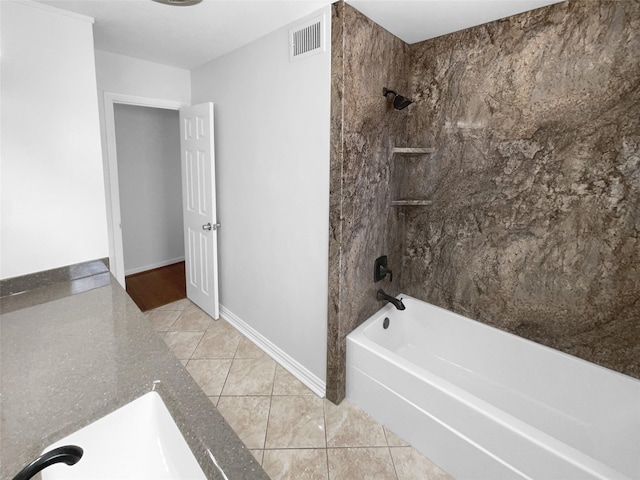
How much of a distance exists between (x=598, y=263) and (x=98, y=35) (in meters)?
3.37

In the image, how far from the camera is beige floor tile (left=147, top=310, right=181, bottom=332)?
116 inches

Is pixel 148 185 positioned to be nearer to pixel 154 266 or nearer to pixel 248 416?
pixel 154 266

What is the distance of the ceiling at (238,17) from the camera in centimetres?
170

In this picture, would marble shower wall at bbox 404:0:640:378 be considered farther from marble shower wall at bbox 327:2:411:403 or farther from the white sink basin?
the white sink basin

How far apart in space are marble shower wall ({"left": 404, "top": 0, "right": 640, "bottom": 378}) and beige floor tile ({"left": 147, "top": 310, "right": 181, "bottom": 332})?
239 cm

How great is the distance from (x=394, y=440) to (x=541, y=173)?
1.73m

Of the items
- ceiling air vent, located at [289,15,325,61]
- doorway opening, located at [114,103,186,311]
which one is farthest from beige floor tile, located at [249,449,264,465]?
doorway opening, located at [114,103,186,311]

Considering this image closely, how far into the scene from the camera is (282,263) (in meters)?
2.32

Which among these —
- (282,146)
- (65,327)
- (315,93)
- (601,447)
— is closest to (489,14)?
(315,93)

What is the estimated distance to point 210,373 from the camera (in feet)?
7.68

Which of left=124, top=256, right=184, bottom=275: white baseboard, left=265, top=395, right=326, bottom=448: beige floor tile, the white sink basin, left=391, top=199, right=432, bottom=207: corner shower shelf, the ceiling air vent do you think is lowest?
left=265, top=395, right=326, bottom=448: beige floor tile

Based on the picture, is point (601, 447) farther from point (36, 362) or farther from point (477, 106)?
point (36, 362)

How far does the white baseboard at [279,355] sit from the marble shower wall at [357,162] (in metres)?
0.12

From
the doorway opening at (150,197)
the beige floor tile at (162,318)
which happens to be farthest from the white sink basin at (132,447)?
the doorway opening at (150,197)
